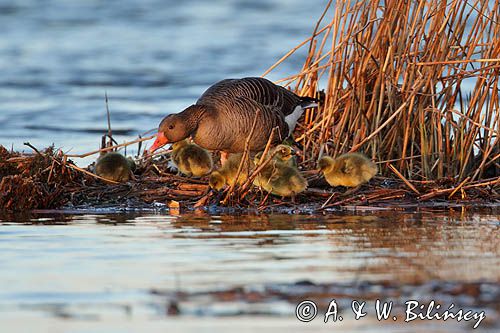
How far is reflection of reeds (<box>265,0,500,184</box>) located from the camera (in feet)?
26.2

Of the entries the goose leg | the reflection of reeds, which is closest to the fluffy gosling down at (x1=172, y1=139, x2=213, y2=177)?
the reflection of reeds

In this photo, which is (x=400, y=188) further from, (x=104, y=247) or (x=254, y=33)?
(x=254, y=33)

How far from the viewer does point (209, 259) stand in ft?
16.7

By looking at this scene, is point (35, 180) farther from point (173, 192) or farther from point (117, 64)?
point (117, 64)

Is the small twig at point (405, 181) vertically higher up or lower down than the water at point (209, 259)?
higher up

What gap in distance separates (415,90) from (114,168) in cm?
224

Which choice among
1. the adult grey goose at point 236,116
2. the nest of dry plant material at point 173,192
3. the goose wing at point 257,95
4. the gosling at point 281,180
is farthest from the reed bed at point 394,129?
the goose wing at point 257,95

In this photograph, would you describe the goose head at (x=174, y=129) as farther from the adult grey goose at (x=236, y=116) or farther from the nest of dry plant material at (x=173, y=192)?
the nest of dry plant material at (x=173, y=192)

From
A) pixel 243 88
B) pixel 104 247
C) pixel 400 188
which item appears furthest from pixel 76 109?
pixel 104 247

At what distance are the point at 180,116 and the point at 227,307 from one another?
467cm

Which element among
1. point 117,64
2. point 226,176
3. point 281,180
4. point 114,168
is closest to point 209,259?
point 281,180

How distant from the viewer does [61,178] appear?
788cm

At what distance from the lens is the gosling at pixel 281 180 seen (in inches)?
284

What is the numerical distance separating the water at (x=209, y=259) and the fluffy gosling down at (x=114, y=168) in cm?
110
